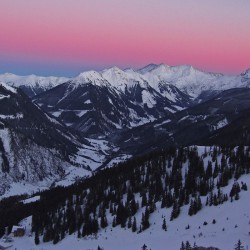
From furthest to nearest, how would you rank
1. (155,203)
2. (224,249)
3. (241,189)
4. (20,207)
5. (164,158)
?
(20,207), (164,158), (155,203), (241,189), (224,249)

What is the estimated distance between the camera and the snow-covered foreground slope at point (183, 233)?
9744 centimetres

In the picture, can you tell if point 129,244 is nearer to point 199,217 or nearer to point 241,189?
point 199,217

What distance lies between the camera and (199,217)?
113875 millimetres

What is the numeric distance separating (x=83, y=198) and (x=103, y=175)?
32.9 metres

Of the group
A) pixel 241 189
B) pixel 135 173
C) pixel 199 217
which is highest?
pixel 135 173

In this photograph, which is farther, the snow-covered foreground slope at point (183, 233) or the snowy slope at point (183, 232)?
the snowy slope at point (183, 232)

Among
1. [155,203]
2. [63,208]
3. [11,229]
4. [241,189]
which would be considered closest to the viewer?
[241,189]

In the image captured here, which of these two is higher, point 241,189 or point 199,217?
point 241,189

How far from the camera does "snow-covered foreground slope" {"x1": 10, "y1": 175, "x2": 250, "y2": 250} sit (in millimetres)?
97438

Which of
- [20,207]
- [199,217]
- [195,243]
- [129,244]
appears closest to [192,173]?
[199,217]

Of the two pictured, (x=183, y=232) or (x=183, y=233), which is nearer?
(x=183, y=233)

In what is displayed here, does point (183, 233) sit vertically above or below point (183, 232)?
below

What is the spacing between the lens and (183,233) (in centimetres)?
10594

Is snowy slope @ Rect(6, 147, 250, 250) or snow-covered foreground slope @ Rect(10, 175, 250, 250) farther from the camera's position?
snowy slope @ Rect(6, 147, 250, 250)
